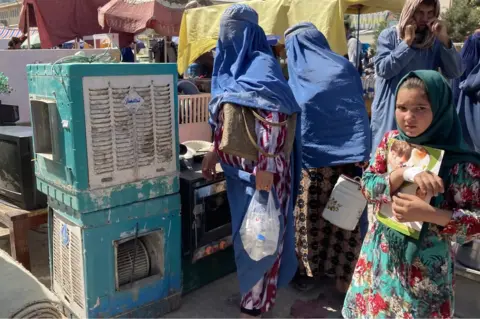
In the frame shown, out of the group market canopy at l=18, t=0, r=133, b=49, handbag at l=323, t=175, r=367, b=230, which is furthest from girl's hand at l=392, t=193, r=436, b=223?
market canopy at l=18, t=0, r=133, b=49

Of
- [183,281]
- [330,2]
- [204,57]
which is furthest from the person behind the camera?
[204,57]

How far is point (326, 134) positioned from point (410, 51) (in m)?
0.82

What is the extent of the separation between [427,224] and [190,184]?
4.55ft

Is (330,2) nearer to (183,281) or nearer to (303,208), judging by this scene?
(303,208)

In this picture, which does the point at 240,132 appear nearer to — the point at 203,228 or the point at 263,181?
the point at 263,181

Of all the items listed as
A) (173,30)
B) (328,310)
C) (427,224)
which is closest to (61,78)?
(427,224)

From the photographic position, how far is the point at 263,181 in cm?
226

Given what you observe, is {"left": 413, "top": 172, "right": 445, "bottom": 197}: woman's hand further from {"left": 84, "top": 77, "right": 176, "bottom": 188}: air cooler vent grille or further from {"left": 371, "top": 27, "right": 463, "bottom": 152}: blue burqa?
{"left": 371, "top": 27, "right": 463, "bottom": 152}: blue burqa

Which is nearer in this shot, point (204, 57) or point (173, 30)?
point (173, 30)

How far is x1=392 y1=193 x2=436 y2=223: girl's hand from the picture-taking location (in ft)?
4.80

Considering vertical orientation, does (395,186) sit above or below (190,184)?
above

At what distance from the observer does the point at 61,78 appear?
2057mm

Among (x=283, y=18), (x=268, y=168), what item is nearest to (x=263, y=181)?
(x=268, y=168)

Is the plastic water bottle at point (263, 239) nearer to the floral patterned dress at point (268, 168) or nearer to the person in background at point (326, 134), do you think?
the floral patterned dress at point (268, 168)
